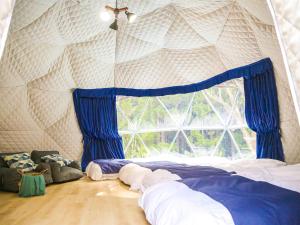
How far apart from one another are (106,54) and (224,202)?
17.7 feet

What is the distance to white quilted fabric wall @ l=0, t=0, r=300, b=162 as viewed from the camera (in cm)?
473

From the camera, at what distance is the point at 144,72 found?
7.00m

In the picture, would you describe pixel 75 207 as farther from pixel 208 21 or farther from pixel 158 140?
pixel 158 140

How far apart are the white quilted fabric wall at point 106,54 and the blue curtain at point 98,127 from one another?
218 mm

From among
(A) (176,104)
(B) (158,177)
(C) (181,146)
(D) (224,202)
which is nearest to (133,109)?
(A) (176,104)

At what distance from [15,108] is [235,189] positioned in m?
5.30

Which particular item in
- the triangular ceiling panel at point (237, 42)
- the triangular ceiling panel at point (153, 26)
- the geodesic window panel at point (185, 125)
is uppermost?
the triangular ceiling panel at point (153, 26)

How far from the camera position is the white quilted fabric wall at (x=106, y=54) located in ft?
15.5

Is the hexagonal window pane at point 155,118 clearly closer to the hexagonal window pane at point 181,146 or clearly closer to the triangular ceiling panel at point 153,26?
the hexagonal window pane at point 181,146

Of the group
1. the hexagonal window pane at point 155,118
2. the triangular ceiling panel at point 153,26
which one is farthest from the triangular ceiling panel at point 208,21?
the hexagonal window pane at point 155,118

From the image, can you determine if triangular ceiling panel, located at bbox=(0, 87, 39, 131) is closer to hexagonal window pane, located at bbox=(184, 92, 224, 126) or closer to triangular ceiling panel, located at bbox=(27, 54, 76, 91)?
triangular ceiling panel, located at bbox=(27, 54, 76, 91)

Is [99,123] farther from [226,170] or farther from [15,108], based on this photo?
[226,170]

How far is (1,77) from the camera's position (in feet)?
17.1

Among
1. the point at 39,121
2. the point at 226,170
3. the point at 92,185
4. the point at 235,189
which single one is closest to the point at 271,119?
the point at 226,170
